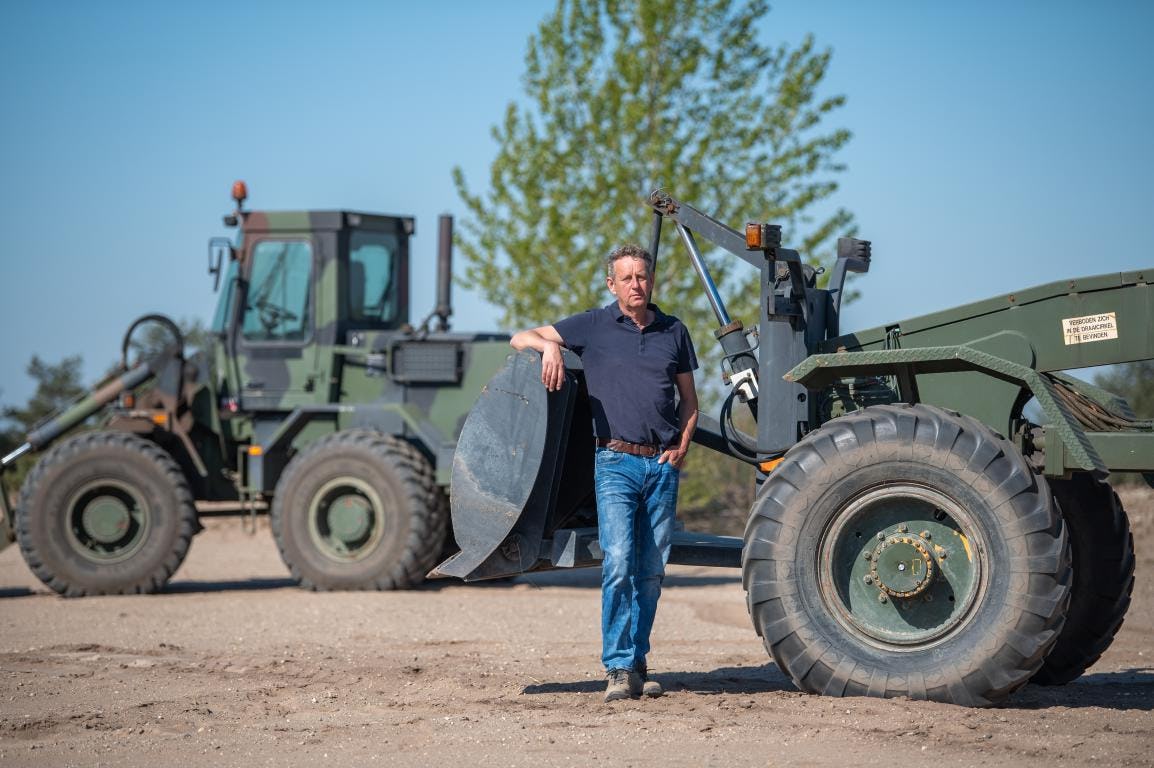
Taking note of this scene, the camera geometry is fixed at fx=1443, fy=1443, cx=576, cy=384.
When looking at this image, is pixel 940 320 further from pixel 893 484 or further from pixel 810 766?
pixel 810 766

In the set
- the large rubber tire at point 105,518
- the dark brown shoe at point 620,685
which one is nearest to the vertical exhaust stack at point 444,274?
the large rubber tire at point 105,518

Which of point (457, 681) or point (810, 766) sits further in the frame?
point (457, 681)

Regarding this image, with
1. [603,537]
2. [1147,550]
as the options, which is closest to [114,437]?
[603,537]

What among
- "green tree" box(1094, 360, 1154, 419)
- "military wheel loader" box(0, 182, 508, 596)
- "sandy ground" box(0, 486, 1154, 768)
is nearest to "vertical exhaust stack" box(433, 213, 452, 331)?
"military wheel loader" box(0, 182, 508, 596)

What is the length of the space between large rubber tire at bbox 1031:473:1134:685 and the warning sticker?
2.34 ft

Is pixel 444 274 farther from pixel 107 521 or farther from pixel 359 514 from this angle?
pixel 107 521

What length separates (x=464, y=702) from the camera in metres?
6.79

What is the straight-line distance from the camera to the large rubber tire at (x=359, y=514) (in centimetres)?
1273

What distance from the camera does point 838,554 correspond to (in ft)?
21.9

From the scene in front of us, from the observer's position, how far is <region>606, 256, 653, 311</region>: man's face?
22.7 ft

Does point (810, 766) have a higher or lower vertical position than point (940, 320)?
lower

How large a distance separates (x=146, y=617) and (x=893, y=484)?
6990 millimetres

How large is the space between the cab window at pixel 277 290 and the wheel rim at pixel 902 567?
872 centimetres

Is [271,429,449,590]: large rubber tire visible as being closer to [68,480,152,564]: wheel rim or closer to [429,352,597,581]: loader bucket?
[68,480,152,564]: wheel rim
